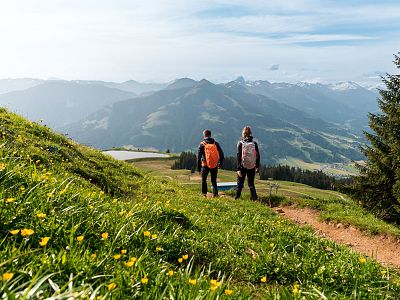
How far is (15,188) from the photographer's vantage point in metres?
5.79

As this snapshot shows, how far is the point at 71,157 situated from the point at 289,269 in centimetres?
1175

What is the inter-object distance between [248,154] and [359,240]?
6.58 meters

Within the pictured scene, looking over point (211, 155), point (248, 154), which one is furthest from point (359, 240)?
point (211, 155)

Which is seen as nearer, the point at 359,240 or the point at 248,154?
the point at 359,240

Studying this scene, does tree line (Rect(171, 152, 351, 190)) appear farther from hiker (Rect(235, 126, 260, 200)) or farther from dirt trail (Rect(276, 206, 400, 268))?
dirt trail (Rect(276, 206, 400, 268))

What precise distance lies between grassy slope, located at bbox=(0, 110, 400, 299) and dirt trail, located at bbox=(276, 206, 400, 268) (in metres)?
4.92

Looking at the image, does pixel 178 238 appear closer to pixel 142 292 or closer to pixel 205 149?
pixel 142 292

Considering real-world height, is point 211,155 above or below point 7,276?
below

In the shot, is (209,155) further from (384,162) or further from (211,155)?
(384,162)

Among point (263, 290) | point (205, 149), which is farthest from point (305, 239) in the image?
point (205, 149)

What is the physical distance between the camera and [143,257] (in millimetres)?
4742

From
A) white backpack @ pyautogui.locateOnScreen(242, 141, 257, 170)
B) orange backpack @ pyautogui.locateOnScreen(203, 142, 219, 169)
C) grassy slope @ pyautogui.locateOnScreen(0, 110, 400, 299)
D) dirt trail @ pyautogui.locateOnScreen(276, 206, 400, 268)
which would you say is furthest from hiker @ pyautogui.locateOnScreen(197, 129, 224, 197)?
grassy slope @ pyautogui.locateOnScreen(0, 110, 400, 299)

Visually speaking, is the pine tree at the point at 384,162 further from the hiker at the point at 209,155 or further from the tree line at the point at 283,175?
the tree line at the point at 283,175

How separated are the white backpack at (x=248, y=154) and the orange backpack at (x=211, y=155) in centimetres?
163
